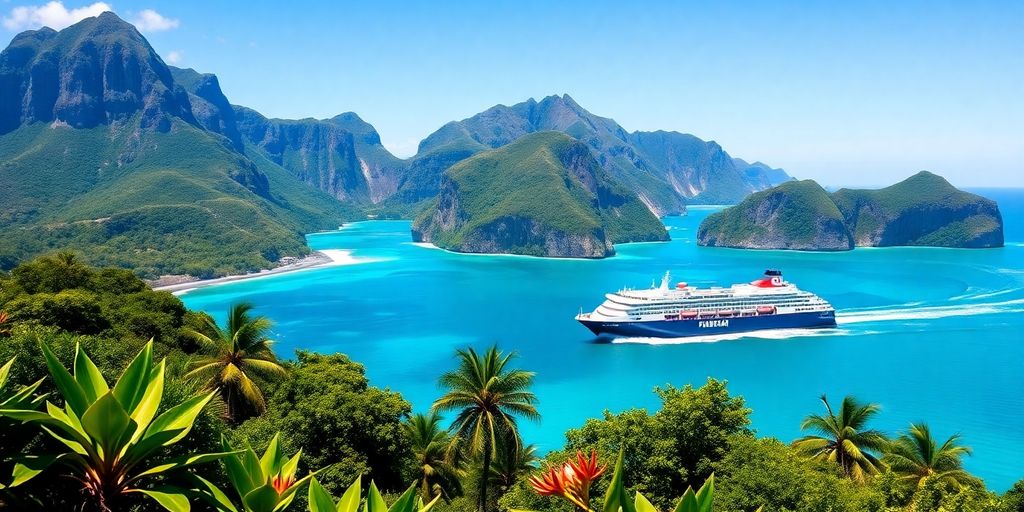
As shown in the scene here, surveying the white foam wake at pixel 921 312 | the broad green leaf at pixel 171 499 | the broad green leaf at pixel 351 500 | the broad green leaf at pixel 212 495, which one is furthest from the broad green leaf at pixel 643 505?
the white foam wake at pixel 921 312

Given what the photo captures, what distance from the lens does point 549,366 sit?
51.5 m

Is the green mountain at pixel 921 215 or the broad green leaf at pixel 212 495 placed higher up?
the green mountain at pixel 921 215

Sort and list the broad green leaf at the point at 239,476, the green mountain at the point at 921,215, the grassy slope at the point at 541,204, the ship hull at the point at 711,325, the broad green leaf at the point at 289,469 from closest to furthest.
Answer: the broad green leaf at the point at 239,476
the broad green leaf at the point at 289,469
the ship hull at the point at 711,325
the green mountain at the point at 921,215
the grassy slope at the point at 541,204

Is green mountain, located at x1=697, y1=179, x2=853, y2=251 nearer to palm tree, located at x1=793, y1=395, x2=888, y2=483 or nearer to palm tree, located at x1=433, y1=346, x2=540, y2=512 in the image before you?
palm tree, located at x1=793, y1=395, x2=888, y2=483

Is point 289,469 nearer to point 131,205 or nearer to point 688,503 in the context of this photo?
point 688,503

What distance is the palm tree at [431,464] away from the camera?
66.3 feet

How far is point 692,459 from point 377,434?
910 centimetres

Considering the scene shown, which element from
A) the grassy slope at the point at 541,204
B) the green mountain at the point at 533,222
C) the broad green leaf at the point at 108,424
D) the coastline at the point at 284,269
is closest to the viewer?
the broad green leaf at the point at 108,424

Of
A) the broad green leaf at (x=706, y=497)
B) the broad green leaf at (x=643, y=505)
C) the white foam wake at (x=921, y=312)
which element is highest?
the broad green leaf at (x=706, y=497)

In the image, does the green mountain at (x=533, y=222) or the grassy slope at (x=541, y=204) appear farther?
the grassy slope at (x=541, y=204)

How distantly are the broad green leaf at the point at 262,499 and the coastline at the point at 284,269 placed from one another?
9209cm

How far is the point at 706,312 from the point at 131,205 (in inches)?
5224

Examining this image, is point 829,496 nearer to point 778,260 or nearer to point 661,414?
point 661,414

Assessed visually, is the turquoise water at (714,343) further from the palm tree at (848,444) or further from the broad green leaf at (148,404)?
the broad green leaf at (148,404)
